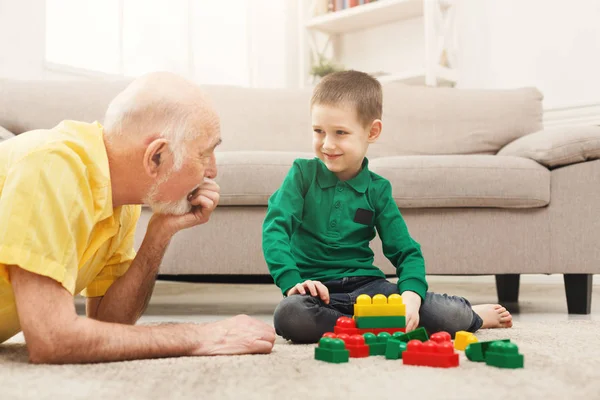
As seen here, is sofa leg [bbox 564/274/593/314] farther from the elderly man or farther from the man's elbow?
the man's elbow

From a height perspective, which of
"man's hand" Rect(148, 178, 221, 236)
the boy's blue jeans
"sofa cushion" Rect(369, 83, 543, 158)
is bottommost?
the boy's blue jeans

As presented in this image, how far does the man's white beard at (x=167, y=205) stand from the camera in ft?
4.05

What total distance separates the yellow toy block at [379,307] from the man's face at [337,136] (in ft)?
1.46

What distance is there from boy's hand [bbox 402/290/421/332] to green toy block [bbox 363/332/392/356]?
0.85ft

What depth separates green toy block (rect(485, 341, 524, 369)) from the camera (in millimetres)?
1016

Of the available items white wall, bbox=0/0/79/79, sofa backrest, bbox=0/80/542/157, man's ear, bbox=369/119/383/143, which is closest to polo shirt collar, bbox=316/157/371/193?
man's ear, bbox=369/119/383/143

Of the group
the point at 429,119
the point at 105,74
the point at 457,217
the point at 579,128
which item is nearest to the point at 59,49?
the point at 105,74

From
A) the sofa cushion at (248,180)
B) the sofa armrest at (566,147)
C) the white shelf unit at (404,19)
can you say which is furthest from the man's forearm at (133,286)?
the white shelf unit at (404,19)

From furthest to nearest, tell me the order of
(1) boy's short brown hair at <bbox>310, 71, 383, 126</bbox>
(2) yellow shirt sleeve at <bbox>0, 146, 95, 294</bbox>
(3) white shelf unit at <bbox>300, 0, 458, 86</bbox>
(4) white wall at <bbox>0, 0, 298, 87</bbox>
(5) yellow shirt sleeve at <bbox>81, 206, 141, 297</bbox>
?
(4) white wall at <bbox>0, 0, 298, 87</bbox>, (3) white shelf unit at <bbox>300, 0, 458, 86</bbox>, (1) boy's short brown hair at <bbox>310, 71, 383, 126</bbox>, (5) yellow shirt sleeve at <bbox>81, 206, 141, 297</bbox>, (2) yellow shirt sleeve at <bbox>0, 146, 95, 294</bbox>

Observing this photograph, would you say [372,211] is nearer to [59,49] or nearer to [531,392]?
[531,392]

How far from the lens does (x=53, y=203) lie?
3.28 ft

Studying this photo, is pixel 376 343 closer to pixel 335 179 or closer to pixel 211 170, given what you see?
pixel 211 170

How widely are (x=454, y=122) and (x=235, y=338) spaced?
7.05 feet

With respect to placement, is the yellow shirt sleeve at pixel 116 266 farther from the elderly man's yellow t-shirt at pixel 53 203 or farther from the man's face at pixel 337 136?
the man's face at pixel 337 136
